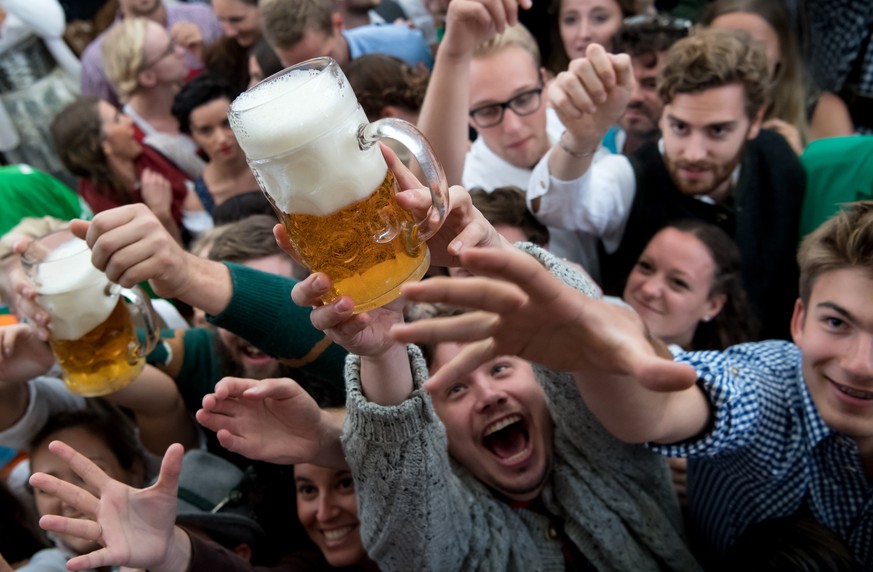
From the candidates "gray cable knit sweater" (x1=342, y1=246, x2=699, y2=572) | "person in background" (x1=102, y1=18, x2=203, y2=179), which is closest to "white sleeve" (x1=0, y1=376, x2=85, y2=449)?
"gray cable knit sweater" (x1=342, y1=246, x2=699, y2=572)

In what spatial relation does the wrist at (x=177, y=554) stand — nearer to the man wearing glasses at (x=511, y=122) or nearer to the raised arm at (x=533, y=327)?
the raised arm at (x=533, y=327)

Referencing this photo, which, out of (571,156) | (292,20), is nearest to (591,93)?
(571,156)

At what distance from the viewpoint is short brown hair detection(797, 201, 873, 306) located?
4.52 ft

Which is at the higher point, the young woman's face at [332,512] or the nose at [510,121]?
the nose at [510,121]

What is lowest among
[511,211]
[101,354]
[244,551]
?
[244,551]

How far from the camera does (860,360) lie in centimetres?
133

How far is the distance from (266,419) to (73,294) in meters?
0.45

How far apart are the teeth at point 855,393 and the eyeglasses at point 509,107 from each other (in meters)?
1.29

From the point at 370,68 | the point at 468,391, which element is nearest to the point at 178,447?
the point at 468,391

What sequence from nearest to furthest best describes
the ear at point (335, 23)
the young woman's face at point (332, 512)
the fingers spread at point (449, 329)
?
the fingers spread at point (449, 329) → the young woman's face at point (332, 512) → the ear at point (335, 23)

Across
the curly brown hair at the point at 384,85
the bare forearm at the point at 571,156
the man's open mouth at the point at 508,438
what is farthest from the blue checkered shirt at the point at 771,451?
the curly brown hair at the point at 384,85

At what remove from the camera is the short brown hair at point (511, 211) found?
2.04 meters

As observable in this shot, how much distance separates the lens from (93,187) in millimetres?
3375

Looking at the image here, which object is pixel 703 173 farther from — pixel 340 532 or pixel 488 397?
pixel 340 532
